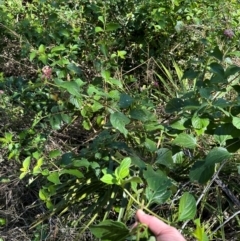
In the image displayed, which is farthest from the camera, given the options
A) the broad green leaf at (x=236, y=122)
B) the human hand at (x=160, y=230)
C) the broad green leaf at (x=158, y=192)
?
the broad green leaf at (x=236, y=122)

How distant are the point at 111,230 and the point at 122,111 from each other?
1069mm

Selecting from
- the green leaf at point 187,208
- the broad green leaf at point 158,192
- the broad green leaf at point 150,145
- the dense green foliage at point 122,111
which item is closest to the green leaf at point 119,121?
the dense green foliage at point 122,111

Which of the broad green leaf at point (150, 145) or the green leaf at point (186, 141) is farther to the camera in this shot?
the broad green leaf at point (150, 145)

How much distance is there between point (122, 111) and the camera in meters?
2.32

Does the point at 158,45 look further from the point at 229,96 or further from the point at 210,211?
the point at 210,211

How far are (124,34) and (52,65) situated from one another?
3.26 feet

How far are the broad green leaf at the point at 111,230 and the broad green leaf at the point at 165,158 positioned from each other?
1.69ft

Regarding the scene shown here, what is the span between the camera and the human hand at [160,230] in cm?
117

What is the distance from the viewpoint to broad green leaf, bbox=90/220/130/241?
1.29 meters

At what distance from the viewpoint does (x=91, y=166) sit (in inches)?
74.7

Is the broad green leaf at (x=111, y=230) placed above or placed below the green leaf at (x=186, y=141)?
above

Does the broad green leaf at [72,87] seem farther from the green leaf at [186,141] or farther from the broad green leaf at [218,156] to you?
the broad green leaf at [218,156]

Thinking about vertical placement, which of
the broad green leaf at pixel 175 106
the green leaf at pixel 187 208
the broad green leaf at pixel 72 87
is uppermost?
the broad green leaf at pixel 72 87

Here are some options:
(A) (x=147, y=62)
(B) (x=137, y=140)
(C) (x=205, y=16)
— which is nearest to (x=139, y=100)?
(B) (x=137, y=140)
